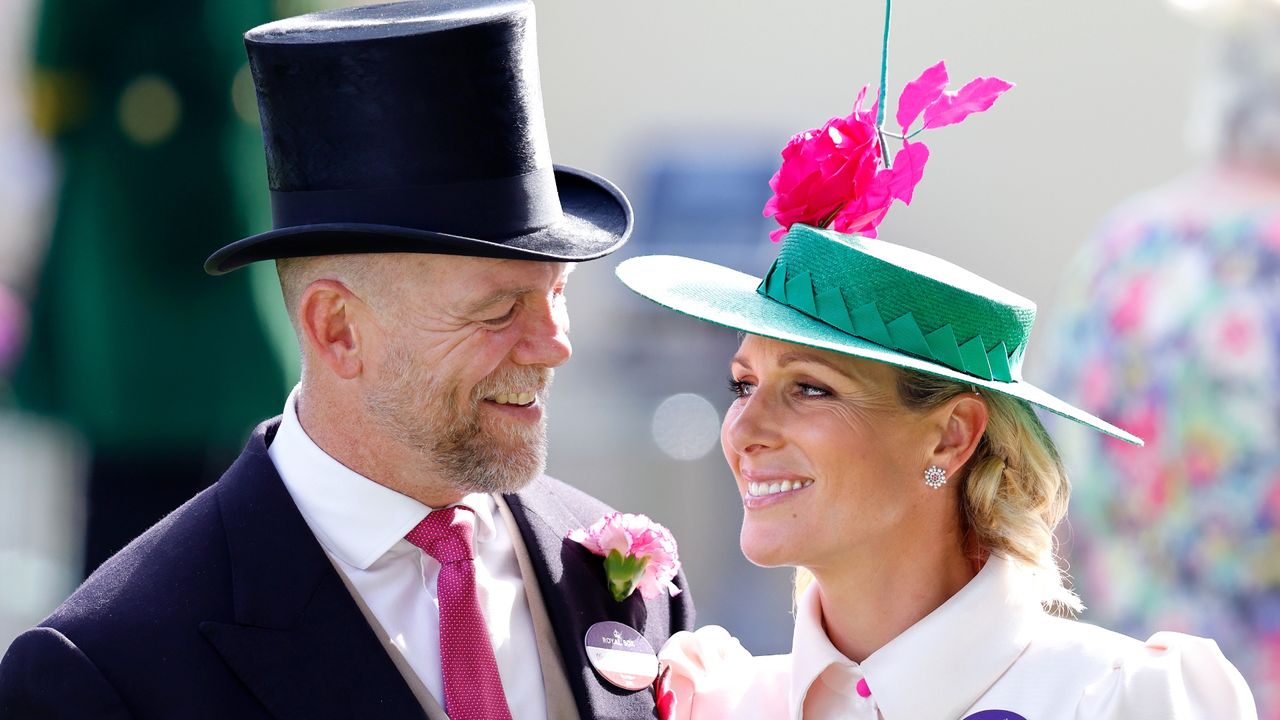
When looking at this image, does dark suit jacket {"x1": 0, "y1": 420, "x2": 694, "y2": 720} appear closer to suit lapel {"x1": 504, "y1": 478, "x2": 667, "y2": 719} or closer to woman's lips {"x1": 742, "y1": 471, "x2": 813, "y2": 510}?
suit lapel {"x1": 504, "y1": 478, "x2": 667, "y2": 719}

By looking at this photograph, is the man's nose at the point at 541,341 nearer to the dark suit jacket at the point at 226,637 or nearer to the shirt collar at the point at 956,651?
the dark suit jacket at the point at 226,637

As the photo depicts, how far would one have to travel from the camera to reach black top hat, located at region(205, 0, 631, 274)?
2.74 meters

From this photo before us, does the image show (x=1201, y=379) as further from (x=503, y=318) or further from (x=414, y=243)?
(x=414, y=243)

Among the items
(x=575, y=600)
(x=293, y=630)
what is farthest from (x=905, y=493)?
(x=293, y=630)

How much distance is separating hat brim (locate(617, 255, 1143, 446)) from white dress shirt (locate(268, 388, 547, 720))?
597mm

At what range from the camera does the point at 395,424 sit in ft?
9.39

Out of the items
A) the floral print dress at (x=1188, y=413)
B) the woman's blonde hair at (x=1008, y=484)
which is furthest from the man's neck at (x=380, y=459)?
the floral print dress at (x=1188, y=413)

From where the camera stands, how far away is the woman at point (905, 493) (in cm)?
262

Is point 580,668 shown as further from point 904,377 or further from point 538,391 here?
point 904,377

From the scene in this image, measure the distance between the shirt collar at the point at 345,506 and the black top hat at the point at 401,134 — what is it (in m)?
0.38

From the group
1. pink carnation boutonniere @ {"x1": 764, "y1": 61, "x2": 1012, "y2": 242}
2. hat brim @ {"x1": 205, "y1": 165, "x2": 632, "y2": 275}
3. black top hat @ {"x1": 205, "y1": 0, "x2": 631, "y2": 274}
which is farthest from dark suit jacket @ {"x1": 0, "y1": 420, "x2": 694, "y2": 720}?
pink carnation boutonniere @ {"x1": 764, "y1": 61, "x2": 1012, "y2": 242}

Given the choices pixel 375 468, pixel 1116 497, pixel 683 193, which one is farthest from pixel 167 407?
pixel 683 193

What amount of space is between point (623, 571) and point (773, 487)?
1.33ft

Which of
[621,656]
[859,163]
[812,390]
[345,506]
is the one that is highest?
[859,163]
